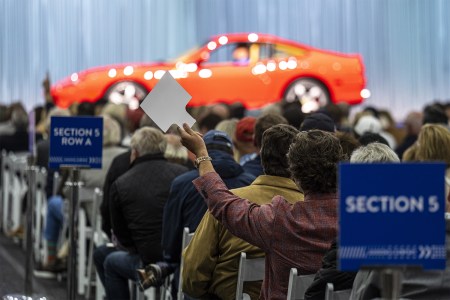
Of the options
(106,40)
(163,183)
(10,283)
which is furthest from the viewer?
(106,40)

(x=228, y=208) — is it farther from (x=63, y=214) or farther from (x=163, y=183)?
(x=63, y=214)

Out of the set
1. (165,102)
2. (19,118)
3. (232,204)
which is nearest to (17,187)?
(19,118)

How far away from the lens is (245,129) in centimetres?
907

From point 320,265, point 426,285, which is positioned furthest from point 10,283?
point 426,285

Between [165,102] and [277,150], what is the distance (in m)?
0.58

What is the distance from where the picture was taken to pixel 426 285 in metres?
4.77

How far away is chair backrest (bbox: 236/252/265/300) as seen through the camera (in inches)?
236

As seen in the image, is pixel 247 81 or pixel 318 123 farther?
pixel 247 81

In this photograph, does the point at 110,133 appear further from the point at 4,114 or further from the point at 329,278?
the point at 329,278

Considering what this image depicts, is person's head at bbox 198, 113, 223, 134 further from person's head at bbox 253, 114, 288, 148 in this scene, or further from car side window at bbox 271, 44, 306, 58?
car side window at bbox 271, 44, 306, 58

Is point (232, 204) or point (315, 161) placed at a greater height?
point (315, 161)

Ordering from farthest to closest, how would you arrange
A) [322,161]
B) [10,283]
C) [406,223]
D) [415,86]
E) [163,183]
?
[415,86], [10,283], [163,183], [322,161], [406,223]

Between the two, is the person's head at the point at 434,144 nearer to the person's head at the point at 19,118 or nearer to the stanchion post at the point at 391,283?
the stanchion post at the point at 391,283

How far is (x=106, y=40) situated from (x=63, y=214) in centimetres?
1381
